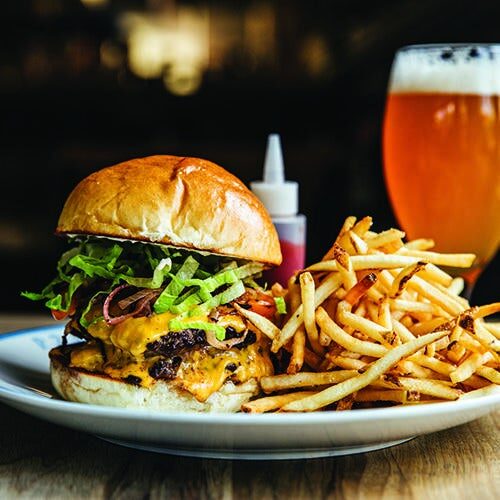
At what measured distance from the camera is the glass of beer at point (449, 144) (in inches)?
94.0

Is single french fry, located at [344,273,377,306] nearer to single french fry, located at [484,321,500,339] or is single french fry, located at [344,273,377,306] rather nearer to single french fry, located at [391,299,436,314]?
single french fry, located at [391,299,436,314]

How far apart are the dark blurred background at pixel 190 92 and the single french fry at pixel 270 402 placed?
403 centimetres

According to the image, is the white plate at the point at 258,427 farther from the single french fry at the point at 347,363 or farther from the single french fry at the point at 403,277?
the single french fry at the point at 403,277

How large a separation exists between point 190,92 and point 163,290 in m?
4.29

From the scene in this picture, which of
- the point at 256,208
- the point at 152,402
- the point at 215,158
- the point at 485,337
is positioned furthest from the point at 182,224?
the point at 215,158

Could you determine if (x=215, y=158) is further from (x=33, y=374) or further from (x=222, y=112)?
(x=33, y=374)

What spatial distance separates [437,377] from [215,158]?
424 cm

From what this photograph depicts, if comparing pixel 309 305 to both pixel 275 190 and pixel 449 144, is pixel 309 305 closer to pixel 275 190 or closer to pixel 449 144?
pixel 275 190

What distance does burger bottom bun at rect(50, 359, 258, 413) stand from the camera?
65.9 inches

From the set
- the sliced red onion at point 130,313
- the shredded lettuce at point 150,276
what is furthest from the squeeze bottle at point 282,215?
the sliced red onion at point 130,313

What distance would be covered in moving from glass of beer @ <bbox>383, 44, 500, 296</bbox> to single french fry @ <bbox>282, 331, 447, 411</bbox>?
34.7 inches

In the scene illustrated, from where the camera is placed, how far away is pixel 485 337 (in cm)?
170

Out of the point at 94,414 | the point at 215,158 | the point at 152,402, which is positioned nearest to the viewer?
the point at 94,414

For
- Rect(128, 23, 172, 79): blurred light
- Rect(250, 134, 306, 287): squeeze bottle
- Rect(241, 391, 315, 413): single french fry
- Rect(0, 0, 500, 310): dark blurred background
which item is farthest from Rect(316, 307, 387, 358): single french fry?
Rect(128, 23, 172, 79): blurred light
